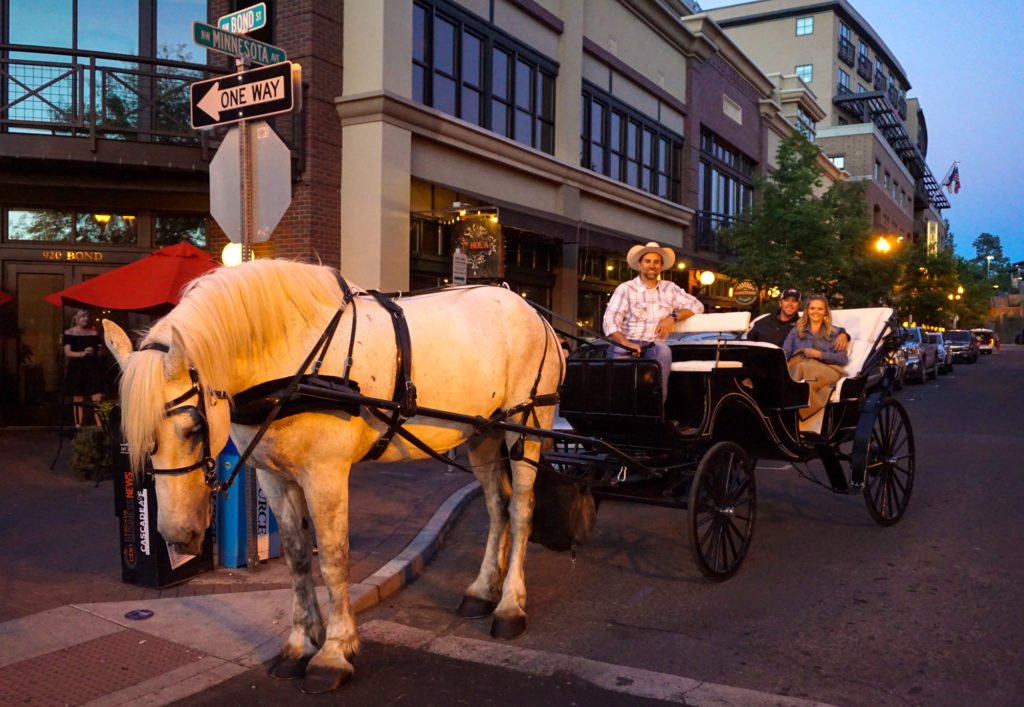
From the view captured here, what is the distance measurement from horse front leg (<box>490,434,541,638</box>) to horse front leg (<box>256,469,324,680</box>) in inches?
→ 40.4

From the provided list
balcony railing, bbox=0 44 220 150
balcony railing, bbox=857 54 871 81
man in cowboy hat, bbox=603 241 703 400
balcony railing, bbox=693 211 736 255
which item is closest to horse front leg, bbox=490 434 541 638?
man in cowboy hat, bbox=603 241 703 400

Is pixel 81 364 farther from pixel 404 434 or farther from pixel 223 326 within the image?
pixel 223 326

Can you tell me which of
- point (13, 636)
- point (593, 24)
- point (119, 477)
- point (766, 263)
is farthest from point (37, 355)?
point (766, 263)

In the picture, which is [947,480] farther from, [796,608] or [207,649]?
[207,649]

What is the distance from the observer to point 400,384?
4.16 meters

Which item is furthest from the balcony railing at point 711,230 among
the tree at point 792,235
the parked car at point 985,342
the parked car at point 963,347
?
the parked car at point 985,342

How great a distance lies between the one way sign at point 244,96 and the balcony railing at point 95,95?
5.85m

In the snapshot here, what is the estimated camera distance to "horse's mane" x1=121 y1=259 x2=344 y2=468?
11.0 feet

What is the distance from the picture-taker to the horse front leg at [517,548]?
4676 mm

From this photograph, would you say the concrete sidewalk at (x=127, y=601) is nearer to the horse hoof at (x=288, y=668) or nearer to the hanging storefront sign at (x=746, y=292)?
the horse hoof at (x=288, y=668)

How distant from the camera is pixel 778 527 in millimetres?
7219

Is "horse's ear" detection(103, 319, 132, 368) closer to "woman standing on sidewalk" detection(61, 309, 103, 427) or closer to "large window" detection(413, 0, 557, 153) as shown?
"woman standing on sidewalk" detection(61, 309, 103, 427)

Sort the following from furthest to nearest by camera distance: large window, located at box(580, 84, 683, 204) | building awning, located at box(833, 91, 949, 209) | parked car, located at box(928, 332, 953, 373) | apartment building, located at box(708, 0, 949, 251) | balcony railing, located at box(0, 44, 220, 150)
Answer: building awning, located at box(833, 91, 949, 209)
apartment building, located at box(708, 0, 949, 251)
parked car, located at box(928, 332, 953, 373)
large window, located at box(580, 84, 683, 204)
balcony railing, located at box(0, 44, 220, 150)

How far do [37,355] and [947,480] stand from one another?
12660 mm
